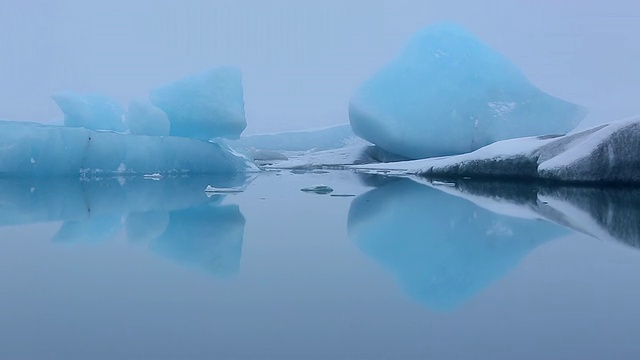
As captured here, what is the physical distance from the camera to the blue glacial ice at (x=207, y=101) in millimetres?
7535

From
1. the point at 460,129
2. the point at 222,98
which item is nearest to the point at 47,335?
the point at 222,98

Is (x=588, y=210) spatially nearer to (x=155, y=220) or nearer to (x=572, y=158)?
(x=155, y=220)

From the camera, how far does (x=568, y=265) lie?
139cm

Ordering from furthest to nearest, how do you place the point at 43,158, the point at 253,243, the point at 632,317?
the point at 43,158 < the point at 253,243 < the point at 632,317

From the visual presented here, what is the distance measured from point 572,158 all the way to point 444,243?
11.1 ft

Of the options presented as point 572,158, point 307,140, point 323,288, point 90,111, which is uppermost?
point 307,140

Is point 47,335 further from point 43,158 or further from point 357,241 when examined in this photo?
point 43,158

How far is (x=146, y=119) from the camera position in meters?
7.38

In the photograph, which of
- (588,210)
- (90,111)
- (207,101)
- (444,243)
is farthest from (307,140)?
(444,243)

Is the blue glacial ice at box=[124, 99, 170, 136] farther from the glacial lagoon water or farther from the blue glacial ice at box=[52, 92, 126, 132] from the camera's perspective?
the glacial lagoon water

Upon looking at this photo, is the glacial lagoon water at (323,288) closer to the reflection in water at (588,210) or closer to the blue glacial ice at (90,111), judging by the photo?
the reflection in water at (588,210)

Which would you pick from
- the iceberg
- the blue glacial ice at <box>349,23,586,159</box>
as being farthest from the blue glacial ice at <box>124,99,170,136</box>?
the iceberg

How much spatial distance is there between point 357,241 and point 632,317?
0.93 meters

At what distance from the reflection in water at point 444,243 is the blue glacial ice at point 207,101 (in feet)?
16.4
